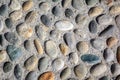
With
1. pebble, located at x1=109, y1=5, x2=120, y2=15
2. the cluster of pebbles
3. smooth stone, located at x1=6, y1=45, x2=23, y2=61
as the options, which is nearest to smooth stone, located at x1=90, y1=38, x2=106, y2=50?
the cluster of pebbles

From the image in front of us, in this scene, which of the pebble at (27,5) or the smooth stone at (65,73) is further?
the pebble at (27,5)

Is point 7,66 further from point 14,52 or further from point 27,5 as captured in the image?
point 27,5

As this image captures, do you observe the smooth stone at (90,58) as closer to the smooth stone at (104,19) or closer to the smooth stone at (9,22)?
the smooth stone at (104,19)

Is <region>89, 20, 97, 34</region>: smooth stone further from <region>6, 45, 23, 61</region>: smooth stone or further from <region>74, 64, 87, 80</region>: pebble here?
<region>6, 45, 23, 61</region>: smooth stone

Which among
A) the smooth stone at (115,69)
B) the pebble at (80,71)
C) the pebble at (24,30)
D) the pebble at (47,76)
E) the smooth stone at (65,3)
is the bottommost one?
the smooth stone at (115,69)

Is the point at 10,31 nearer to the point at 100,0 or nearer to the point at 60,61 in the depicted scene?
the point at 60,61

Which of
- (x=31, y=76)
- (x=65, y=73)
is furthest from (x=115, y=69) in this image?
(x=31, y=76)

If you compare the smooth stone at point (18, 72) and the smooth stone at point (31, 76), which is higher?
the smooth stone at point (18, 72)

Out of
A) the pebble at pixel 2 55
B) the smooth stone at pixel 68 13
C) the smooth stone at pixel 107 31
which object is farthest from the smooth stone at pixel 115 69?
the pebble at pixel 2 55

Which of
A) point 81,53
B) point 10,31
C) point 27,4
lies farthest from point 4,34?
point 81,53
